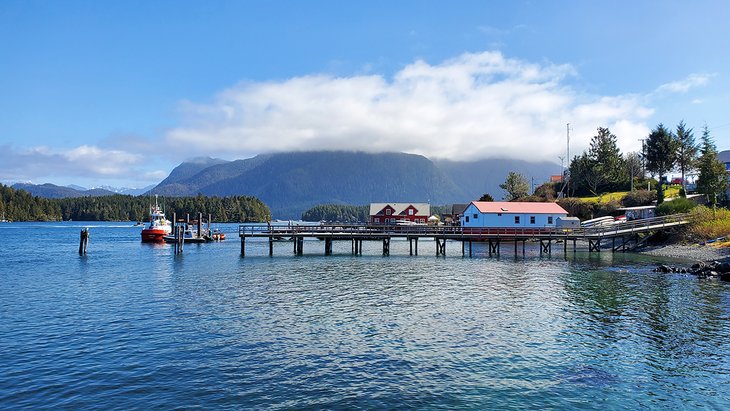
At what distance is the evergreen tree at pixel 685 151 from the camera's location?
10906cm

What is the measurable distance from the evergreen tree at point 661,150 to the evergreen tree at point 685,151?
1.96 meters

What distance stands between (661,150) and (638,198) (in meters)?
14.2

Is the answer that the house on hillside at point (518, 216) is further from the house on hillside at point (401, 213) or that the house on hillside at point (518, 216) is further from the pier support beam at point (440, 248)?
the house on hillside at point (401, 213)

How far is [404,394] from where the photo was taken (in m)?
16.9

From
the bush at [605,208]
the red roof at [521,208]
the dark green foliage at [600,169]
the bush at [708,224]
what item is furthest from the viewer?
the dark green foliage at [600,169]

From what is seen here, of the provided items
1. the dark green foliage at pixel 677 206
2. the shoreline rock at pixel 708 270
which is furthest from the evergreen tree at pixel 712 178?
the shoreline rock at pixel 708 270

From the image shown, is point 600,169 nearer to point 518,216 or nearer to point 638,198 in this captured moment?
point 638,198

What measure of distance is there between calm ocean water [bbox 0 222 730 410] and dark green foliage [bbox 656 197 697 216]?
4022cm

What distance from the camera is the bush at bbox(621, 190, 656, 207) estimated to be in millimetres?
99062

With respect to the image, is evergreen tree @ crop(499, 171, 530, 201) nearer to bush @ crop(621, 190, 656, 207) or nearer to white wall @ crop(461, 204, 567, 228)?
bush @ crop(621, 190, 656, 207)

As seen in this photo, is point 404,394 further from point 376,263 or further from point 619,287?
point 376,263

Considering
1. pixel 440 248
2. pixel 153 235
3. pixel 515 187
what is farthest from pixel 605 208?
pixel 153 235

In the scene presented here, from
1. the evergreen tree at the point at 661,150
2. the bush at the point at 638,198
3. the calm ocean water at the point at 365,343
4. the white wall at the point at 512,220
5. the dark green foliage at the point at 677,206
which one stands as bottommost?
the calm ocean water at the point at 365,343

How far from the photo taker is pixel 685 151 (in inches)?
4333
